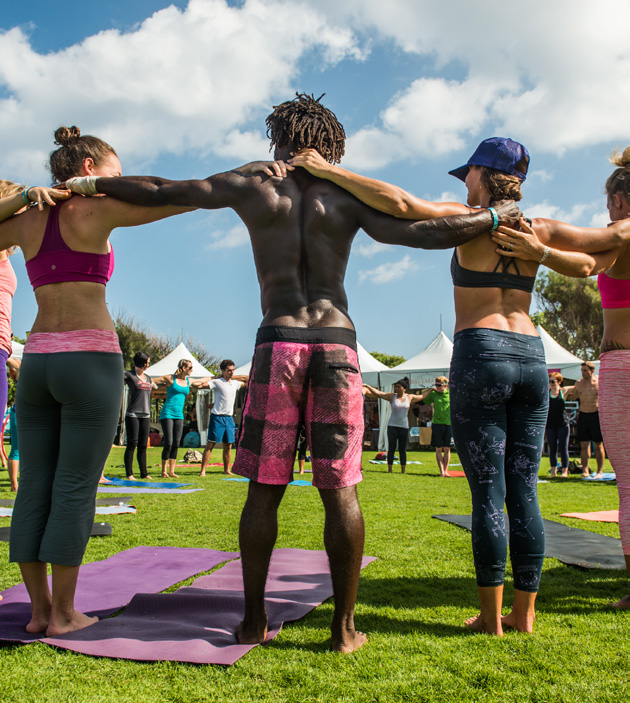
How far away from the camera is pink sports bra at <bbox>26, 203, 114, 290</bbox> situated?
268 centimetres

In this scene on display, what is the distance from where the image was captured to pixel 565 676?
214 cm

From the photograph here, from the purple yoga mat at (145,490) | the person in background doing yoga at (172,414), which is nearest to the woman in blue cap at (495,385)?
the purple yoga mat at (145,490)

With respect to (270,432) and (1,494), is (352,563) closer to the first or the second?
(270,432)

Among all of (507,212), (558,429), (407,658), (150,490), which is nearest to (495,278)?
(507,212)

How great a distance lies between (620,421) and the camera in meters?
3.27

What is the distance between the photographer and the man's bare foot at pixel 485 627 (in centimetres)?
261

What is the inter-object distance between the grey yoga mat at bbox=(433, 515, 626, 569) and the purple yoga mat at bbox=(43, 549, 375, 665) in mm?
1935

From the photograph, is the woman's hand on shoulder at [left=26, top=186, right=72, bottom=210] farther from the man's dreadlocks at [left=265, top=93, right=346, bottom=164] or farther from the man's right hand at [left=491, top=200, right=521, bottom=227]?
the man's right hand at [left=491, top=200, right=521, bottom=227]

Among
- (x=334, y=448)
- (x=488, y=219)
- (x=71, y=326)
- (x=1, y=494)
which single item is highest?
(x=488, y=219)

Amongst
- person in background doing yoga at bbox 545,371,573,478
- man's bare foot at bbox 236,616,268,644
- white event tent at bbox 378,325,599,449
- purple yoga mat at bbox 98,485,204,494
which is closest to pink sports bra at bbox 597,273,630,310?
man's bare foot at bbox 236,616,268,644

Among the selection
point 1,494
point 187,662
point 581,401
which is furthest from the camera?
point 581,401

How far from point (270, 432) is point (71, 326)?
1.07m

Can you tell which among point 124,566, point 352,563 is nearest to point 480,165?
point 352,563

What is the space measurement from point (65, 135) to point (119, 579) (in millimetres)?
2562
